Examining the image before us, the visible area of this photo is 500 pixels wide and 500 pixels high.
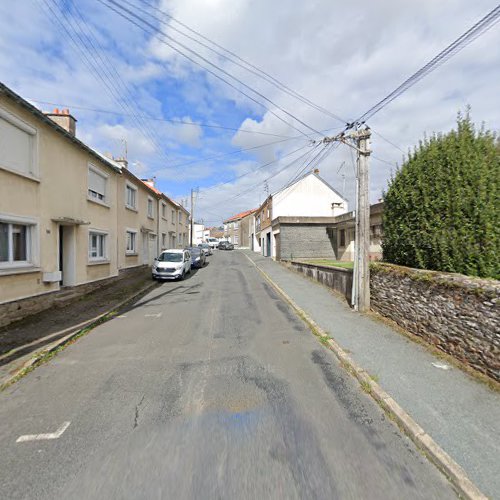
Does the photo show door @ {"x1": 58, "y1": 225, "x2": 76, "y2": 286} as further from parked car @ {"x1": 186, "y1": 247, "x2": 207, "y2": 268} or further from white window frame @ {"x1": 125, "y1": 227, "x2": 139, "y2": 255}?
parked car @ {"x1": 186, "y1": 247, "x2": 207, "y2": 268}

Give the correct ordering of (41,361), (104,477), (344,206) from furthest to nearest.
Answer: (344,206) < (41,361) < (104,477)

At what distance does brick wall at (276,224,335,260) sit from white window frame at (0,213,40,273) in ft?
55.9

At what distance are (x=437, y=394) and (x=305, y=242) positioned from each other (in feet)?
63.4

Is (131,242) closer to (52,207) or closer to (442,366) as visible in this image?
(52,207)

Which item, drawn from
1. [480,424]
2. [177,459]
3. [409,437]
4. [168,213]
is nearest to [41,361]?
[177,459]

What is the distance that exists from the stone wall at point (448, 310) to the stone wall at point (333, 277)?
87.2 inches

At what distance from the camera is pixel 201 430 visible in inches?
117

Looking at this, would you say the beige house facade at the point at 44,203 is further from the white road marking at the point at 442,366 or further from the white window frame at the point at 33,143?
the white road marking at the point at 442,366

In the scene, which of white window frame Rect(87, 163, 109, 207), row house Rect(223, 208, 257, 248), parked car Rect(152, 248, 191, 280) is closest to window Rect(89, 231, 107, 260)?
white window frame Rect(87, 163, 109, 207)

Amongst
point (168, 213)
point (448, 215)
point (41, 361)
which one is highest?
point (168, 213)

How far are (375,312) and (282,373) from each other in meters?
4.31

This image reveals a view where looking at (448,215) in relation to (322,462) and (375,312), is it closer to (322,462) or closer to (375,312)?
(375,312)

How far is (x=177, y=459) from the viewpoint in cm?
258

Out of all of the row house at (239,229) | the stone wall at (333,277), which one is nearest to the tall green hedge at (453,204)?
the stone wall at (333,277)
